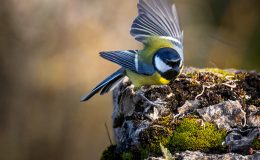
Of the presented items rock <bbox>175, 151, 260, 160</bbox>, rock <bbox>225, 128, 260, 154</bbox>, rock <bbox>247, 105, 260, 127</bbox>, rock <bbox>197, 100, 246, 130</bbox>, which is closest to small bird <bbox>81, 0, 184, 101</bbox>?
rock <bbox>197, 100, 246, 130</bbox>

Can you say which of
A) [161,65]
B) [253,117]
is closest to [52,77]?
[161,65]

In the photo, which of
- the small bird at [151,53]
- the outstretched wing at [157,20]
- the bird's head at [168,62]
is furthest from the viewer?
the outstretched wing at [157,20]

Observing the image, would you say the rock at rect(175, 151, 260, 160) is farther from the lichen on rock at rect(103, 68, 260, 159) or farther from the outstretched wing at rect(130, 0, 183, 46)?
the outstretched wing at rect(130, 0, 183, 46)

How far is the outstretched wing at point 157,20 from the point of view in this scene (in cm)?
446

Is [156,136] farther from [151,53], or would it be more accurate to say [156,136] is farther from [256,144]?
[151,53]

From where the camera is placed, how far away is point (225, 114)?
358 cm

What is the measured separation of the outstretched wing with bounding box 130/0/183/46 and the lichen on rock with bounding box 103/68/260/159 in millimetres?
420

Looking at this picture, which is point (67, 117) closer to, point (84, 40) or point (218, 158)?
point (84, 40)

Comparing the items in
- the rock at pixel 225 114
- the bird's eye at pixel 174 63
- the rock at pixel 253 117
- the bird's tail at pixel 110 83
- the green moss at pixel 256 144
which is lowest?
the green moss at pixel 256 144

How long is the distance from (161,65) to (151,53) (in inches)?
7.6

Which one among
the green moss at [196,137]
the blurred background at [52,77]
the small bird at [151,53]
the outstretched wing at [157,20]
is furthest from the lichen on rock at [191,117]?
the blurred background at [52,77]

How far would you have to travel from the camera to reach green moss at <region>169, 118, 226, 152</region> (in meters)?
3.36

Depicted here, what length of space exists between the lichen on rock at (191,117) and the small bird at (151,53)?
0.33 feet

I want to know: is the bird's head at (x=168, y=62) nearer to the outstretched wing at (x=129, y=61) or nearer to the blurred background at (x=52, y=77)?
the outstretched wing at (x=129, y=61)
